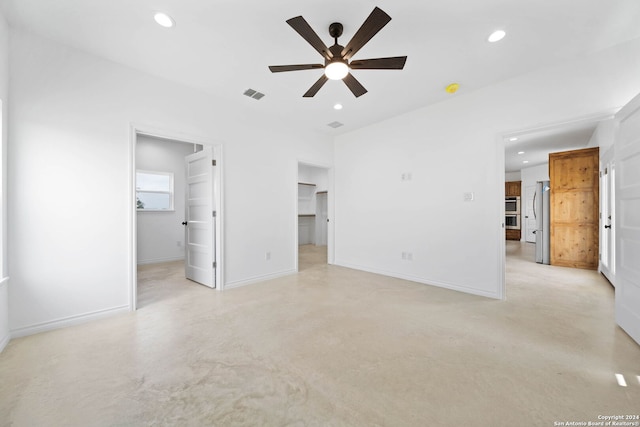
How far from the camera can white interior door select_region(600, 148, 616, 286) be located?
3.75 meters

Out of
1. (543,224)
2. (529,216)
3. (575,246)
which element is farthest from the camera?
(529,216)

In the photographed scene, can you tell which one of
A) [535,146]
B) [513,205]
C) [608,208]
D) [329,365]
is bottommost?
[329,365]

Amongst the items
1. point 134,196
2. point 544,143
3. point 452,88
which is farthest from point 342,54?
point 544,143

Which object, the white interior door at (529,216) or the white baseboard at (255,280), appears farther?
the white interior door at (529,216)

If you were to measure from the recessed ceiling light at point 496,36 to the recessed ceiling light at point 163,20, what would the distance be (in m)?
2.93

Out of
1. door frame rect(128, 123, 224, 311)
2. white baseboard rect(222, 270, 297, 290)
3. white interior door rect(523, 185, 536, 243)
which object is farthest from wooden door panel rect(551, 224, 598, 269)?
door frame rect(128, 123, 224, 311)

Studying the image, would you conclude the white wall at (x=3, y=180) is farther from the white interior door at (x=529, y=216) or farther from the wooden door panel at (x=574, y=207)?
the white interior door at (x=529, y=216)

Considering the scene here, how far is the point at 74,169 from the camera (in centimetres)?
255

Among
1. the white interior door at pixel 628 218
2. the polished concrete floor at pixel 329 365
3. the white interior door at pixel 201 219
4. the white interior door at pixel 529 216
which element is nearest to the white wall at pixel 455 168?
the white interior door at pixel 628 218

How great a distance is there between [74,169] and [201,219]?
5.27ft

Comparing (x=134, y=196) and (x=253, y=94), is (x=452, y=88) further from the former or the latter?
(x=134, y=196)

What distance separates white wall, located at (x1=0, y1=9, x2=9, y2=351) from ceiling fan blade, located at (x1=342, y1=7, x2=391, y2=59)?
2930 mm

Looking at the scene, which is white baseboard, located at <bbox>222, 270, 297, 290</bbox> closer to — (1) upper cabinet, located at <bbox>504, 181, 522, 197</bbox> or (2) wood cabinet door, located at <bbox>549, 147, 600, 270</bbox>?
(2) wood cabinet door, located at <bbox>549, 147, 600, 270</bbox>

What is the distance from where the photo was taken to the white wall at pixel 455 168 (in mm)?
2766
